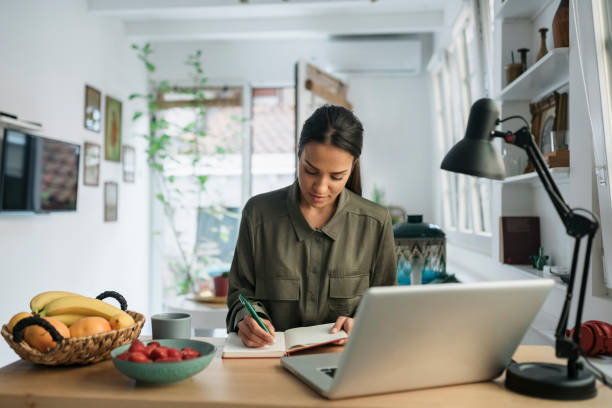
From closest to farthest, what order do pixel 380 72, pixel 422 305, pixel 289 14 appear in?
pixel 422 305 → pixel 289 14 → pixel 380 72

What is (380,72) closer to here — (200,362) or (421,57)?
(421,57)

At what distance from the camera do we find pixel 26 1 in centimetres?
331

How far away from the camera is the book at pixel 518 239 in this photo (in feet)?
8.29

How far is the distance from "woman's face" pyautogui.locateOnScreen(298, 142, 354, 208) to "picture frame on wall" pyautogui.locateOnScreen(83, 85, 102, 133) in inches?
122

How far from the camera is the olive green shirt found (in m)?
1.56

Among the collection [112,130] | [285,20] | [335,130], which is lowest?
[335,130]

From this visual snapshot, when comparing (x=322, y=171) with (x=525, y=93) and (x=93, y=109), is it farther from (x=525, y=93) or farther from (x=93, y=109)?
(x=93, y=109)

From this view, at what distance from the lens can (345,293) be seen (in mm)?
1557

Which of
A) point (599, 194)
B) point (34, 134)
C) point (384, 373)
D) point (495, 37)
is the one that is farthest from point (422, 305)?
point (34, 134)

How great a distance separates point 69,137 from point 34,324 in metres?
3.10

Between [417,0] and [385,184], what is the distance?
5.63ft

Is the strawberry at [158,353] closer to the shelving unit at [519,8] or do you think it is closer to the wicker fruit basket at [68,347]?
the wicker fruit basket at [68,347]

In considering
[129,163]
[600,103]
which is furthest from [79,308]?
[129,163]

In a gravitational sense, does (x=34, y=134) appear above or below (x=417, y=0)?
below
